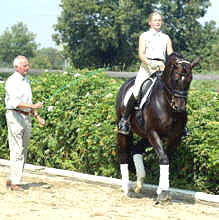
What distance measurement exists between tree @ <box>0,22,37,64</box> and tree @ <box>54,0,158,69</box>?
118 ft

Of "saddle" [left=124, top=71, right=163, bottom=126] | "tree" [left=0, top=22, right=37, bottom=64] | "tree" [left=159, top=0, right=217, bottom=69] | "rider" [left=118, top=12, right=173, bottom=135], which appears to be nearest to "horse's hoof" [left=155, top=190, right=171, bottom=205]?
"saddle" [left=124, top=71, right=163, bottom=126]

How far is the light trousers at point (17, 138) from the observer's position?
8.46m

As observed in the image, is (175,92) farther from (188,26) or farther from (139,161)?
(188,26)

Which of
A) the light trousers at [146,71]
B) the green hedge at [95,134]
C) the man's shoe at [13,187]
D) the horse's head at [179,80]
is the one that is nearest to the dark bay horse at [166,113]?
the horse's head at [179,80]

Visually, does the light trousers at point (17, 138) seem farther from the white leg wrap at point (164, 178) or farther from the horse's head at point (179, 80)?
the horse's head at point (179, 80)

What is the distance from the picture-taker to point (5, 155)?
12148 mm

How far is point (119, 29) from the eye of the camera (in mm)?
77375

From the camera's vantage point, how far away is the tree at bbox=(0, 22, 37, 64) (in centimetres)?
11597

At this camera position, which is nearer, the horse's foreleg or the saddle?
the horse's foreleg

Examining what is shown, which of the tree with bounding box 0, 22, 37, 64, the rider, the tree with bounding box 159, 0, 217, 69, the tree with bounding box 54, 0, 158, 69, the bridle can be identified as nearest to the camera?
the bridle

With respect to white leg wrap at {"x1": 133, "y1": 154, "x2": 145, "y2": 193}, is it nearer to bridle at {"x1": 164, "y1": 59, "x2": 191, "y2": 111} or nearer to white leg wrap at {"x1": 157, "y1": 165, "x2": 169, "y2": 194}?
white leg wrap at {"x1": 157, "y1": 165, "x2": 169, "y2": 194}

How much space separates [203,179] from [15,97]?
3558mm

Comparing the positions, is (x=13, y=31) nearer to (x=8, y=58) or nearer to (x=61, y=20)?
(x=8, y=58)

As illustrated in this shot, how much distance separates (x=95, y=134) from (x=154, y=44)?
2493 mm
